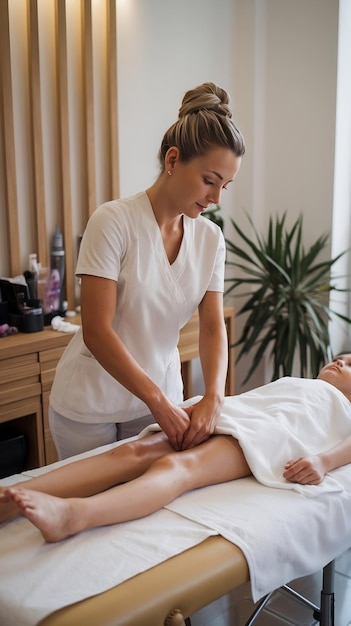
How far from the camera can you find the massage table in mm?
1124

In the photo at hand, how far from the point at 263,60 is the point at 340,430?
2439mm

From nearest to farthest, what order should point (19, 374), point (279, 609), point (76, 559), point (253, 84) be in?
point (76, 559), point (279, 609), point (19, 374), point (253, 84)

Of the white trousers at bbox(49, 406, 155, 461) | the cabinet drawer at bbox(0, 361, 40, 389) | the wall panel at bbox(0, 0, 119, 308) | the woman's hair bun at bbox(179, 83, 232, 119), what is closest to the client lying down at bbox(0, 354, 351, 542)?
the white trousers at bbox(49, 406, 155, 461)

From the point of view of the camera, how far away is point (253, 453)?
1.63m

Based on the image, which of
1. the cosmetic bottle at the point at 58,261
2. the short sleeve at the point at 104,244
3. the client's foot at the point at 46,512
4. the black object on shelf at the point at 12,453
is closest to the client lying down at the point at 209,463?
the client's foot at the point at 46,512

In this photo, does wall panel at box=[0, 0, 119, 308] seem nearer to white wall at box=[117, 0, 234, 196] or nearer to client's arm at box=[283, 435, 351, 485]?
white wall at box=[117, 0, 234, 196]

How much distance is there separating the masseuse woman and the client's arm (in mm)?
225

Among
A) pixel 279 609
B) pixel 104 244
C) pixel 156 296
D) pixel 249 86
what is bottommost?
pixel 279 609

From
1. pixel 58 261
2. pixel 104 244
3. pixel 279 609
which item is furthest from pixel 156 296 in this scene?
pixel 58 261

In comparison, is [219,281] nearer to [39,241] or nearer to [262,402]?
[262,402]

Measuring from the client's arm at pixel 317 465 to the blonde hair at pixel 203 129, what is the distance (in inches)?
30.7

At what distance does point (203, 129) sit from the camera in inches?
62.1

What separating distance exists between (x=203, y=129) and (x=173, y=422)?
28.0 inches

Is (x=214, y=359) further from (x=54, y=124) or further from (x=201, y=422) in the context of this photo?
(x=54, y=124)
